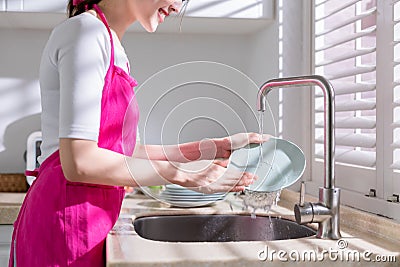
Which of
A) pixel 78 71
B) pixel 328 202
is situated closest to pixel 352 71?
pixel 328 202

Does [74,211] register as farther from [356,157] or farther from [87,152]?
[356,157]

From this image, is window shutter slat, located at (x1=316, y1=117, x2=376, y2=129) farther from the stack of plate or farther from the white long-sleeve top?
the white long-sleeve top

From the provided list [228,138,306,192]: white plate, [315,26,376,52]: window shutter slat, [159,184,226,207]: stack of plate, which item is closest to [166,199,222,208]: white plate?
[159,184,226,207]: stack of plate

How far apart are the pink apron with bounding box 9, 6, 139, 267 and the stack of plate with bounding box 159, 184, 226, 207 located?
1.90 feet

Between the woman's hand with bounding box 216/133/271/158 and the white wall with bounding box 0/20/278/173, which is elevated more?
the white wall with bounding box 0/20/278/173

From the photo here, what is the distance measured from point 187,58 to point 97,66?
144 centimetres

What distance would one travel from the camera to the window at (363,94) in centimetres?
155

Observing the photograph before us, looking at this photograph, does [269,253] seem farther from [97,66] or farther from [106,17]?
[106,17]

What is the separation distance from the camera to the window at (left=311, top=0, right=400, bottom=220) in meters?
1.55

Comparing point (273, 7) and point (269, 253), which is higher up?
point (273, 7)

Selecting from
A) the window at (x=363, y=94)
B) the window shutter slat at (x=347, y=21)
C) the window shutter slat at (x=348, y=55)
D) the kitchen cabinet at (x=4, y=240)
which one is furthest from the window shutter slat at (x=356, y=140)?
the kitchen cabinet at (x=4, y=240)

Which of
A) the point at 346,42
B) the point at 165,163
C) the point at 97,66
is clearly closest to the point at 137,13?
the point at 97,66

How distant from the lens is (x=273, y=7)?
2.22 metres

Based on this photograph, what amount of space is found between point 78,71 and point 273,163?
69cm
